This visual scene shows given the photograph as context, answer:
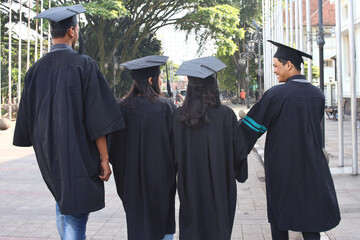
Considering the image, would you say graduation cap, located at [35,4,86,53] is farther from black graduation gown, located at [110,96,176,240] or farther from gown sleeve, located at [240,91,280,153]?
gown sleeve, located at [240,91,280,153]

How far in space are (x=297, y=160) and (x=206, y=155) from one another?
0.78 metres

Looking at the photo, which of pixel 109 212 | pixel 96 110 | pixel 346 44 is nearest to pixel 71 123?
pixel 96 110

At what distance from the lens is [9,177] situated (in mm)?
8539

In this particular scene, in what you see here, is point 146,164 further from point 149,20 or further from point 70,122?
point 149,20

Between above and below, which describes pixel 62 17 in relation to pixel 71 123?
above

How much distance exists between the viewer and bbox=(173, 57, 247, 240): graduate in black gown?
341 centimetres

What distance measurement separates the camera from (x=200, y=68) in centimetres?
346

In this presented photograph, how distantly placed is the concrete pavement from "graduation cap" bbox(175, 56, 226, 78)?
6.76ft

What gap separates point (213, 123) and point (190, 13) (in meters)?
24.1

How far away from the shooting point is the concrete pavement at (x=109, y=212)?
4.88 metres

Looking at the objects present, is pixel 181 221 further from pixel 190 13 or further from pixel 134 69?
pixel 190 13

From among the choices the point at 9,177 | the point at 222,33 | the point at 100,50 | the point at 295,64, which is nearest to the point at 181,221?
the point at 295,64

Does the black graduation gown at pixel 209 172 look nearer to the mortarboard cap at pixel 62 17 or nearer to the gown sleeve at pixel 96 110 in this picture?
the gown sleeve at pixel 96 110

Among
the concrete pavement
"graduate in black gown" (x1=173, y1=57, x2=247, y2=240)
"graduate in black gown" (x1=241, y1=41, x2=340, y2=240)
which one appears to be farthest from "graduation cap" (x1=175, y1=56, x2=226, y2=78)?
the concrete pavement
